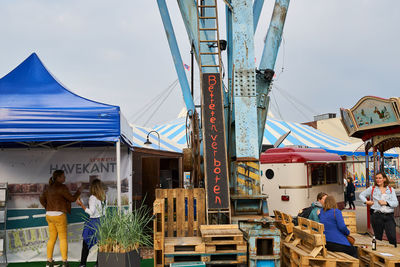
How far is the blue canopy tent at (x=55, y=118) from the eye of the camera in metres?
6.19

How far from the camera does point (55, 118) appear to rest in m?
6.26

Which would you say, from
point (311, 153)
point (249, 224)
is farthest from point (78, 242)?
point (311, 153)

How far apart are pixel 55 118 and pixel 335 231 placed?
189 inches

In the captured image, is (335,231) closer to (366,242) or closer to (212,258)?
(366,242)

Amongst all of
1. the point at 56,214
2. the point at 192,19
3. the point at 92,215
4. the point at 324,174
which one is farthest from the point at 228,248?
the point at 324,174

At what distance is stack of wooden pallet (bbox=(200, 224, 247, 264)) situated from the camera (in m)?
5.60

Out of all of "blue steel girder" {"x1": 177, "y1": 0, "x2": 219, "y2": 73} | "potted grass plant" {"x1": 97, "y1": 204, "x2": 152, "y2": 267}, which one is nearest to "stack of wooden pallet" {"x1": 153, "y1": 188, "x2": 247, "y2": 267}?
"potted grass plant" {"x1": 97, "y1": 204, "x2": 152, "y2": 267}

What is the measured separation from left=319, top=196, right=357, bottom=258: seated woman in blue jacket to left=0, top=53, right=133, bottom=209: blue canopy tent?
3442mm

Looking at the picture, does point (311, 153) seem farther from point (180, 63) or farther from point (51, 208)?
point (51, 208)

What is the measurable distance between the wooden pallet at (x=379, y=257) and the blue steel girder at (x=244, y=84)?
251 centimetres

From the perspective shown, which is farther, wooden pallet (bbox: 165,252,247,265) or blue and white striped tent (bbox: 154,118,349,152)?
blue and white striped tent (bbox: 154,118,349,152)

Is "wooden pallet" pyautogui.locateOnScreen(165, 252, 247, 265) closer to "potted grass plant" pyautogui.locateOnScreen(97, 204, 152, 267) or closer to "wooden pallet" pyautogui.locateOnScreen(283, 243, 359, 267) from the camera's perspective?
"potted grass plant" pyautogui.locateOnScreen(97, 204, 152, 267)

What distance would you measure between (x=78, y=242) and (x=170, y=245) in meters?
3.11

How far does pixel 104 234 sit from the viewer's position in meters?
5.46
